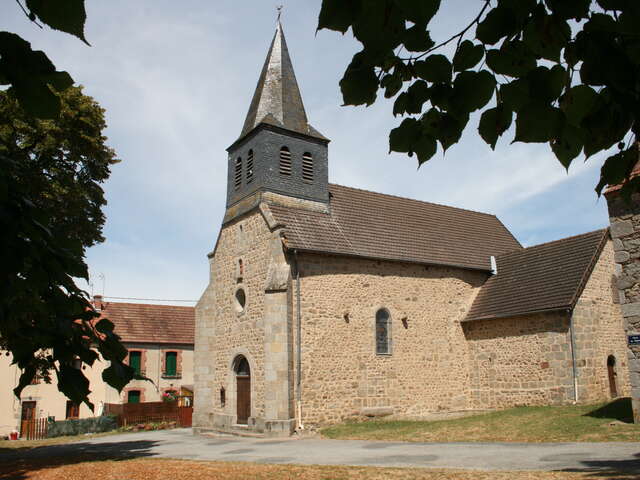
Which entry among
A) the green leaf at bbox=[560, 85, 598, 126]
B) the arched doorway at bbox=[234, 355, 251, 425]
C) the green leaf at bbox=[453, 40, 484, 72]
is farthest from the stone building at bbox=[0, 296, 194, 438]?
the green leaf at bbox=[560, 85, 598, 126]

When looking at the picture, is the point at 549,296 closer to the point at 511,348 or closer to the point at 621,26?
the point at 511,348

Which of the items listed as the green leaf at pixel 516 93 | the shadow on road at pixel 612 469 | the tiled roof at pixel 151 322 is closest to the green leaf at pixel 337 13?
the green leaf at pixel 516 93

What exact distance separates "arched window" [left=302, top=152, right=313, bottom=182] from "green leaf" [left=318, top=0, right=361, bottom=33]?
1964 cm

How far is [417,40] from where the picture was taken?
86.4 inches

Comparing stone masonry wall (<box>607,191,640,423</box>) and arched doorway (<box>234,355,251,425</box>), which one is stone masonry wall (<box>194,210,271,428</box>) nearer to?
arched doorway (<box>234,355,251,425</box>)

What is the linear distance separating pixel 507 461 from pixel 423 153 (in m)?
9.21

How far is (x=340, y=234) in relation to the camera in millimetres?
20875

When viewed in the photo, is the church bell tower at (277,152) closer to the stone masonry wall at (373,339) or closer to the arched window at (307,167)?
the arched window at (307,167)

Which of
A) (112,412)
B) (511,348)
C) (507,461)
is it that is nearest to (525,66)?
(507,461)

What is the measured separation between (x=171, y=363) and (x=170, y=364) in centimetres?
9

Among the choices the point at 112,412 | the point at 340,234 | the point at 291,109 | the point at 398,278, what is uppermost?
the point at 291,109

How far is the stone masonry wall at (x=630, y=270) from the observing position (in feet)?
41.5

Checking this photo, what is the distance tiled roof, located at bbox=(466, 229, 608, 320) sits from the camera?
19688 mm

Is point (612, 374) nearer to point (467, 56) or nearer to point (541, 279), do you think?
point (541, 279)
